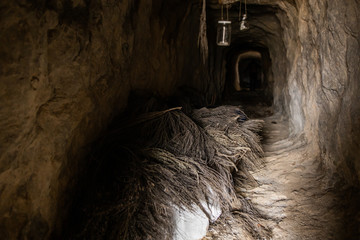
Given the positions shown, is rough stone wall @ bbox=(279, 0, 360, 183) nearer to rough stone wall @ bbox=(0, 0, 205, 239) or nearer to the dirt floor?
the dirt floor

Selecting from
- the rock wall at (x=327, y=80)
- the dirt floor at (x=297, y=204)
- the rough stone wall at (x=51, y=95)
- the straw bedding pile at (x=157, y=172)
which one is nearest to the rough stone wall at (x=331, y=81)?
the rock wall at (x=327, y=80)

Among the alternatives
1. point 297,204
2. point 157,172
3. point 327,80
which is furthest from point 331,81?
point 157,172

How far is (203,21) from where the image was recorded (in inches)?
140

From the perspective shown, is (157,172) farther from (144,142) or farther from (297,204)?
(297,204)

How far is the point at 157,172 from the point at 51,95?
114cm

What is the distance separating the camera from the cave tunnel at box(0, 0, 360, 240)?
1.31 meters

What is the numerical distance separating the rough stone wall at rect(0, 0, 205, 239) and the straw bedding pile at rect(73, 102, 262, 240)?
0.72 ft

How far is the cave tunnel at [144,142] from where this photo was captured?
131cm

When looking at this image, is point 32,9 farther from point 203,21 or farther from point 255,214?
point 203,21

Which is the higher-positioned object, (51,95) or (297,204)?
(51,95)

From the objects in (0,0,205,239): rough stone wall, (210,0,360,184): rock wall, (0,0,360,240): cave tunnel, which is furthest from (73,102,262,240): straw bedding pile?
(210,0,360,184): rock wall

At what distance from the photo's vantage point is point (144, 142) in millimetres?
2580

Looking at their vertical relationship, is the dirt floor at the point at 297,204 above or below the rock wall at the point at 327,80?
below

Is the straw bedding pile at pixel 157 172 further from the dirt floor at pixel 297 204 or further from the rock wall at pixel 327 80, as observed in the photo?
the rock wall at pixel 327 80
